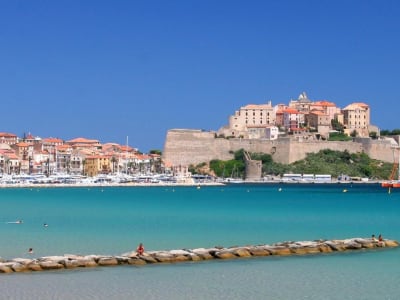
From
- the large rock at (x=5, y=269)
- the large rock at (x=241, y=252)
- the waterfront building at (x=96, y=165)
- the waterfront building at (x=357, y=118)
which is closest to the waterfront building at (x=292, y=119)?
the waterfront building at (x=357, y=118)

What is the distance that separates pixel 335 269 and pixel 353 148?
5412 cm

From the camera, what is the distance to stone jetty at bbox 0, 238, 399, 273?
14438 mm

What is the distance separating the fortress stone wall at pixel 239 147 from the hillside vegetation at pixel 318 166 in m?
0.46

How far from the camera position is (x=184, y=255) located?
15859mm

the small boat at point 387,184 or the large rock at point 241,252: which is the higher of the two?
the small boat at point 387,184

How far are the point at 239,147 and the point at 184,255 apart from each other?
52.7 metres

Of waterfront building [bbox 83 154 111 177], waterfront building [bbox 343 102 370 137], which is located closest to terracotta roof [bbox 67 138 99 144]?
waterfront building [bbox 83 154 111 177]

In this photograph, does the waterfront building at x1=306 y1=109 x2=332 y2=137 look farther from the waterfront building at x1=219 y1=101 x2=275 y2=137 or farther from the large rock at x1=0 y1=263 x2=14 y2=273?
the large rock at x1=0 y1=263 x2=14 y2=273

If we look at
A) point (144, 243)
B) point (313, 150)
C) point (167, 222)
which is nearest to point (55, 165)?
point (313, 150)

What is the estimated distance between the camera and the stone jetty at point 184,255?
47.4 ft

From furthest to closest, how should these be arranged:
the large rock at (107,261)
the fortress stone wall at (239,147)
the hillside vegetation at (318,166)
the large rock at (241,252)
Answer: the hillside vegetation at (318,166), the fortress stone wall at (239,147), the large rock at (241,252), the large rock at (107,261)

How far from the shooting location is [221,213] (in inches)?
1220

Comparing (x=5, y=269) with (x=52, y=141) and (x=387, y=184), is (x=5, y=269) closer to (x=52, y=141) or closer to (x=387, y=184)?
(x=387, y=184)

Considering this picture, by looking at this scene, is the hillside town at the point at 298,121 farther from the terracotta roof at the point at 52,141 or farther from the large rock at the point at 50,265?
the large rock at the point at 50,265
